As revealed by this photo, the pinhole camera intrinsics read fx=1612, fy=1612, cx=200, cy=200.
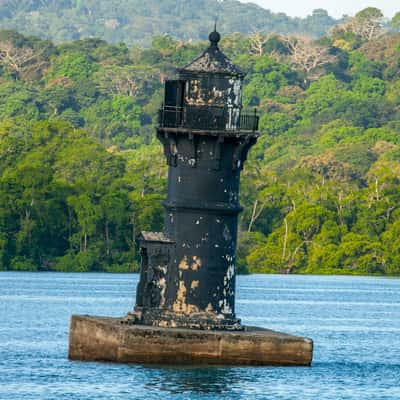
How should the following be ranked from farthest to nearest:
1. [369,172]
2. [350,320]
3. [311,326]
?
1. [369,172]
2. [350,320]
3. [311,326]

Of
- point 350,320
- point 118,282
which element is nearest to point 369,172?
point 118,282

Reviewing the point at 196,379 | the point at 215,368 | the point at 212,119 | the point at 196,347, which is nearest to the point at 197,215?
the point at 212,119

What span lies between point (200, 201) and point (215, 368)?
3730 millimetres

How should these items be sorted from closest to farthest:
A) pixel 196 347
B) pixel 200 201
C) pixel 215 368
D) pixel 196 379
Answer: pixel 196 379 → pixel 196 347 → pixel 215 368 → pixel 200 201

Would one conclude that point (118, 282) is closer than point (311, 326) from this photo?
No

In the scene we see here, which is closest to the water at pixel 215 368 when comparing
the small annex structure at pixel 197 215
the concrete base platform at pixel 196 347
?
the concrete base platform at pixel 196 347

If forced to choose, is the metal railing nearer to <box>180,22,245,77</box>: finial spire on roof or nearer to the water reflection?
<box>180,22,245,77</box>: finial spire on roof

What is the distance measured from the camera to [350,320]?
59594 mm

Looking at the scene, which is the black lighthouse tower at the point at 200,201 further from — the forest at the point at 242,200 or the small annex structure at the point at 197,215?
the forest at the point at 242,200

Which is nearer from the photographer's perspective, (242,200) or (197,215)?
(197,215)

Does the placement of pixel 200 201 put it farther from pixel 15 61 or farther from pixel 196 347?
pixel 15 61

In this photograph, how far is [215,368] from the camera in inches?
1298

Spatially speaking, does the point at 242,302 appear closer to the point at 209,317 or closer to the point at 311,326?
the point at 311,326

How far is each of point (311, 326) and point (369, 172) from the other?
3480 inches
